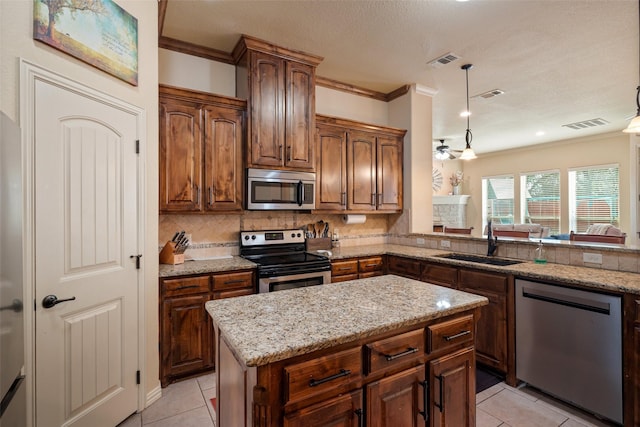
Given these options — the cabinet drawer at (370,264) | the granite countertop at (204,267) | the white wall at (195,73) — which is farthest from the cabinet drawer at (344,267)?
the white wall at (195,73)

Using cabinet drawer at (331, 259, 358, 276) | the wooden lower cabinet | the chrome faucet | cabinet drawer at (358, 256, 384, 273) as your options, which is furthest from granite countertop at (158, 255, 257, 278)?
the chrome faucet

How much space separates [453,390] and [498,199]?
8.25m

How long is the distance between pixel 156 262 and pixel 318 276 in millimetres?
1443

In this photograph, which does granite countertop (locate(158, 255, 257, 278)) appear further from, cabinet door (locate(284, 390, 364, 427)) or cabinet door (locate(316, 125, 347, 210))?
cabinet door (locate(284, 390, 364, 427))

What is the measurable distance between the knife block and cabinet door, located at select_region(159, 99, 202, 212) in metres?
0.34

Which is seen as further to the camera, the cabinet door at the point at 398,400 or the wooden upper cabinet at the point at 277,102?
the wooden upper cabinet at the point at 277,102

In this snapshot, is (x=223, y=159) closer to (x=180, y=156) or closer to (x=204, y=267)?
(x=180, y=156)

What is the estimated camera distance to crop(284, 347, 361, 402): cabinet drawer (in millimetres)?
1043

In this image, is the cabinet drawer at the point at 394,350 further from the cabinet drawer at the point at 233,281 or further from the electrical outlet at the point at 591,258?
the electrical outlet at the point at 591,258

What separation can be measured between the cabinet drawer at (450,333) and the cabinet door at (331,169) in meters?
2.26

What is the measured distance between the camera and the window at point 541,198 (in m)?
7.29

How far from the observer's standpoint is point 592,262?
2584mm

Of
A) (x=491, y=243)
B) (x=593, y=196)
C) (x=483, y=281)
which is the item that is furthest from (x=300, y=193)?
(x=593, y=196)

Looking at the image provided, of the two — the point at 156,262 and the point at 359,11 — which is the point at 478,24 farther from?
the point at 156,262
